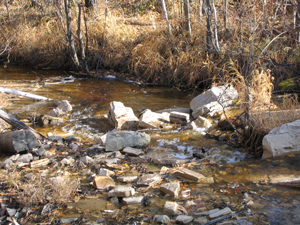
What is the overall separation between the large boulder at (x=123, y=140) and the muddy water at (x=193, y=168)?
232 millimetres

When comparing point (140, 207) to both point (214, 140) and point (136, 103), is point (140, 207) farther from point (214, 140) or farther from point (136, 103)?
point (136, 103)

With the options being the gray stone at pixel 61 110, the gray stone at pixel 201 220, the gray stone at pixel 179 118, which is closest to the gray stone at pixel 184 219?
the gray stone at pixel 201 220

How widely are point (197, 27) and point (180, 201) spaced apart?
8803 millimetres

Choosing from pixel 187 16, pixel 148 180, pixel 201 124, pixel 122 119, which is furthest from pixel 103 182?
pixel 187 16

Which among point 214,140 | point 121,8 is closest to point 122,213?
point 214,140

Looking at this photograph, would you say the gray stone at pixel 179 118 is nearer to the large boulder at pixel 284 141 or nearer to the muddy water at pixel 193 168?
the muddy water at pixel 193 168

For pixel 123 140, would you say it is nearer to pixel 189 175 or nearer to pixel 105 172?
pixel 105 172

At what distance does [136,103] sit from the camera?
26.9 ft

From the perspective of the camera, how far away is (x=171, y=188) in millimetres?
3174

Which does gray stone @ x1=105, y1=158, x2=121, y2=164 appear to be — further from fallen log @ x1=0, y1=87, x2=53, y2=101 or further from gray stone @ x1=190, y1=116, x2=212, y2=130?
fallen log @ x1=0, y1=87, x2=53, y2=101

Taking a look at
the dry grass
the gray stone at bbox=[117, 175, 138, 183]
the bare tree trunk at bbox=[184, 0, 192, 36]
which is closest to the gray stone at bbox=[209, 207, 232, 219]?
the gray stone at bbox=[117, 175, 138, 183]

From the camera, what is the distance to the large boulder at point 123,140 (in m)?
4.79

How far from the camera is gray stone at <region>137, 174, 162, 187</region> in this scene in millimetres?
3408

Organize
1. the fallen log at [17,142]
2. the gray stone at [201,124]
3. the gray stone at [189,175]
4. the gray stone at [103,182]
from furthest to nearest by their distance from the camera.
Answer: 1. the gray stone at [201,124]
2. the fallen log at [17,142]
3. the gray stone at [189,175]
4. the gray stone at [103,182]
